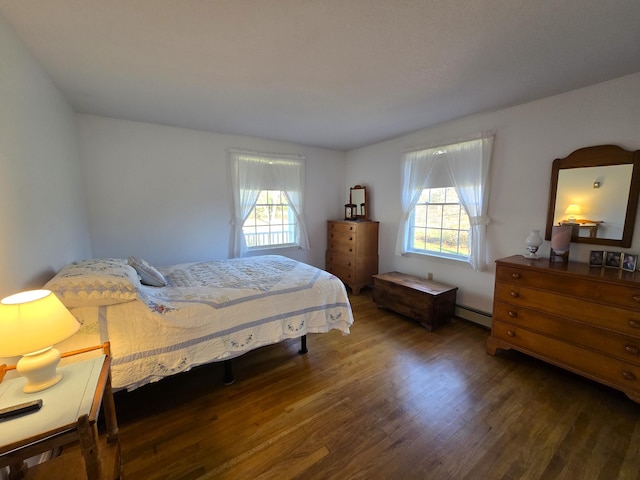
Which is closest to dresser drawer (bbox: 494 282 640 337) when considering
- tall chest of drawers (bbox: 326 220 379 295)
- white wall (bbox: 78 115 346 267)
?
tall chest of drawers (bbox: 326 220 379 295)

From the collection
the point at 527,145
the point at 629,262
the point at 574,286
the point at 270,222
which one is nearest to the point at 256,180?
the point at 270,222

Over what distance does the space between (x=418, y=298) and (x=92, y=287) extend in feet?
9.67

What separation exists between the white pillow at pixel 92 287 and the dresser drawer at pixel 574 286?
296 cm

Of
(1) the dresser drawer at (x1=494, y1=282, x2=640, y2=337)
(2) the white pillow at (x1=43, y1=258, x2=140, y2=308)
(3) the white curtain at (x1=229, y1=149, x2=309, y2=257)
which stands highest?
(3) the white curtain at (x1=229, y1=149, x2=309, y2=257)

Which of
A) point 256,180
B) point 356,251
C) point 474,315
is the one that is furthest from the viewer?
point 356,251

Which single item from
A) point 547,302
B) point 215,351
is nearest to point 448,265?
point 547,302

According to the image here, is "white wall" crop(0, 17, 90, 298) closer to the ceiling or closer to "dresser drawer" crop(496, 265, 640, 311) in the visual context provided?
the ceiling

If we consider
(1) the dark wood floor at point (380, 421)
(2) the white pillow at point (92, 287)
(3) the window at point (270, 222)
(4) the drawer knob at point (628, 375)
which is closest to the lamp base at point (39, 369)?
(2) the white pillow at point (92, 287)

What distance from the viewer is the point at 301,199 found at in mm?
4270

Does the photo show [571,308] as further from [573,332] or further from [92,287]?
[92,287]

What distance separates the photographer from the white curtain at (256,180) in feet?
12.2

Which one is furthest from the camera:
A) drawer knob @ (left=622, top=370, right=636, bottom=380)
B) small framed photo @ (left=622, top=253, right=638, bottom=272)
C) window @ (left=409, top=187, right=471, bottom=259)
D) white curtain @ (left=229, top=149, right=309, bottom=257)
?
white curtain @ (left=229, top=149, right=309, bottom=257)

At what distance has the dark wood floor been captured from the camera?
1433 millimetres

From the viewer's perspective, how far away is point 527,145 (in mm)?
2607
